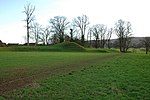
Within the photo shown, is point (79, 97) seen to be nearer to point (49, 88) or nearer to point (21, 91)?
point (49, 88)

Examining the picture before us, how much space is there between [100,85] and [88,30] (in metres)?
104

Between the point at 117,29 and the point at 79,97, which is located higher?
the point at 117,29

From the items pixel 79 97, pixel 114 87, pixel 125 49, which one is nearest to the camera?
pixel 79 97

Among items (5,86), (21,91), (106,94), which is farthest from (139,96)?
(5,86)

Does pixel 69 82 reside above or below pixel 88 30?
below

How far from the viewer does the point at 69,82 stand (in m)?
11.2

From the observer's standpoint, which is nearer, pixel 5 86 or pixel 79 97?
pixel 79 97

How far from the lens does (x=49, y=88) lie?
9.70m

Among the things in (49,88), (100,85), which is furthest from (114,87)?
(49,88)

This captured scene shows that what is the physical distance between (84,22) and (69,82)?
9408 cm

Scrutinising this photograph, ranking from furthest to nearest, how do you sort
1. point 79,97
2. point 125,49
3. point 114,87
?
point 125,49, point 114,87, point 79,97

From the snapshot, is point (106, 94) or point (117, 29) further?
point (117, 29)

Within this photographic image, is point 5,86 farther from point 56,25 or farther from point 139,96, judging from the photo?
point 56,25

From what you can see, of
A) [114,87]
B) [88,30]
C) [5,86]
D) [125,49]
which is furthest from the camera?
[88,30]
